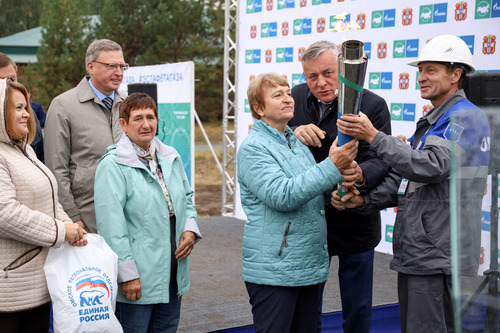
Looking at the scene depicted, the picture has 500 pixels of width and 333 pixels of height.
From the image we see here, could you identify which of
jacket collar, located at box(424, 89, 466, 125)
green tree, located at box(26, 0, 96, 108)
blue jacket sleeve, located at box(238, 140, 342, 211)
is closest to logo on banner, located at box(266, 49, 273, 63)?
blue jacket sleeve, located at box(238, 140, 342, 211)

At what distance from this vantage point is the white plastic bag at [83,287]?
99.7 inches

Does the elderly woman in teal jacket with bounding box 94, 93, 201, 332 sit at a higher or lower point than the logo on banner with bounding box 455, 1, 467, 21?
lower

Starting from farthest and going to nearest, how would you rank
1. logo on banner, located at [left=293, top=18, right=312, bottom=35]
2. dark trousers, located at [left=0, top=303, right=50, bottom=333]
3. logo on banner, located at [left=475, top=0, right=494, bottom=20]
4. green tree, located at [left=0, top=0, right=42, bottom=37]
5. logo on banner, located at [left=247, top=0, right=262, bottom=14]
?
green tree, located at [left=0, top=0, right=42, bottom=37], logo on banner, located at [left=247, top=0, right=262, bottom=14], logo on banner, located at [left=293, top=18, right=312, bottom=35], logo on banner, located at [left=475, top=0, right=494, bottom=20], dark trousers, located at [left=0, top=303, right=50, bottom=333]

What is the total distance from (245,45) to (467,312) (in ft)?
23.1

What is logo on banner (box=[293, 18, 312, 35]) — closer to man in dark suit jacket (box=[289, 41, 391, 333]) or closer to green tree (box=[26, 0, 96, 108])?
man in dark suit jacket (box=[289, 41, 391, 333])

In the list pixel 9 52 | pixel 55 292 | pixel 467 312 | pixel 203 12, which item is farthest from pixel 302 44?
pixel 9 52

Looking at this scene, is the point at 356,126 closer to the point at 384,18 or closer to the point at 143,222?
the point at 143,222

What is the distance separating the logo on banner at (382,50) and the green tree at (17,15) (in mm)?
28724

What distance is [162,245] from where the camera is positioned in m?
2.80

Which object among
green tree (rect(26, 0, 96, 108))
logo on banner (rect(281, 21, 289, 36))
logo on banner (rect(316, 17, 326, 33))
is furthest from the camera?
green tree (rect(26, 0, 96, 108))

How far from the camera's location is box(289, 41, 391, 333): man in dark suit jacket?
2893 millimetres

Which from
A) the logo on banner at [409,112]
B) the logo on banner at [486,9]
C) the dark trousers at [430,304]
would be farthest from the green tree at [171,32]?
the dark trousers at [430,304]

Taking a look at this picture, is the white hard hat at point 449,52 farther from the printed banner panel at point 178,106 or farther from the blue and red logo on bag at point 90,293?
the printed banner panel at point 178,106

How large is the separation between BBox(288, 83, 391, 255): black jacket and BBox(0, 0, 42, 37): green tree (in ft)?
103
